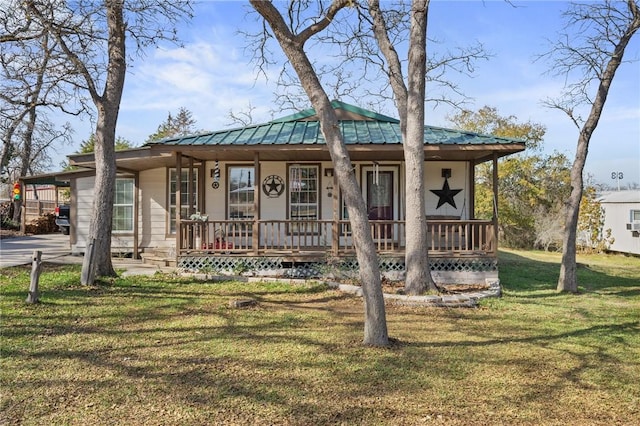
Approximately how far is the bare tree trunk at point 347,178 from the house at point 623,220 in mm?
18119

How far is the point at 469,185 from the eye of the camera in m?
12.1

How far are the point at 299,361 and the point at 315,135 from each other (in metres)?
7.02

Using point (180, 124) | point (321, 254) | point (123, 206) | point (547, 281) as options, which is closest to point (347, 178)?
point (321, 254)

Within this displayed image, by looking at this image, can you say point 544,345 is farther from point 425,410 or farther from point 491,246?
point 491,246

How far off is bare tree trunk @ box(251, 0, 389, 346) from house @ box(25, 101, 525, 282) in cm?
456

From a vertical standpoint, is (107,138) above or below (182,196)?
above

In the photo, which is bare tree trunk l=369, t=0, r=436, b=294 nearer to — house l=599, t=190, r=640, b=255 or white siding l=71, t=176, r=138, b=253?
white siding l=71, t=176, r=138, b=253

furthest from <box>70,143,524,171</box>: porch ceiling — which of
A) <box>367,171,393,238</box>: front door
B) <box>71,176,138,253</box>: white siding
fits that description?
<box>71,176,138,253</box>: white siding

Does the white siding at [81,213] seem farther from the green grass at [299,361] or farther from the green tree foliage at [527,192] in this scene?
the green tree foliage at [527,192]

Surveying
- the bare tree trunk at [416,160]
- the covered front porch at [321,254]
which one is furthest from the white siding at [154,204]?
the bare tree trunk at [416,160]

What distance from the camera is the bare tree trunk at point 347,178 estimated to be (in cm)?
525

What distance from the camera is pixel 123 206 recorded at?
13555mm

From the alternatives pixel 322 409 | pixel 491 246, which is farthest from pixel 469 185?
pixel 322 409

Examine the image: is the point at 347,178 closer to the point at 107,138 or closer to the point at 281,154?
the point at 107,138
